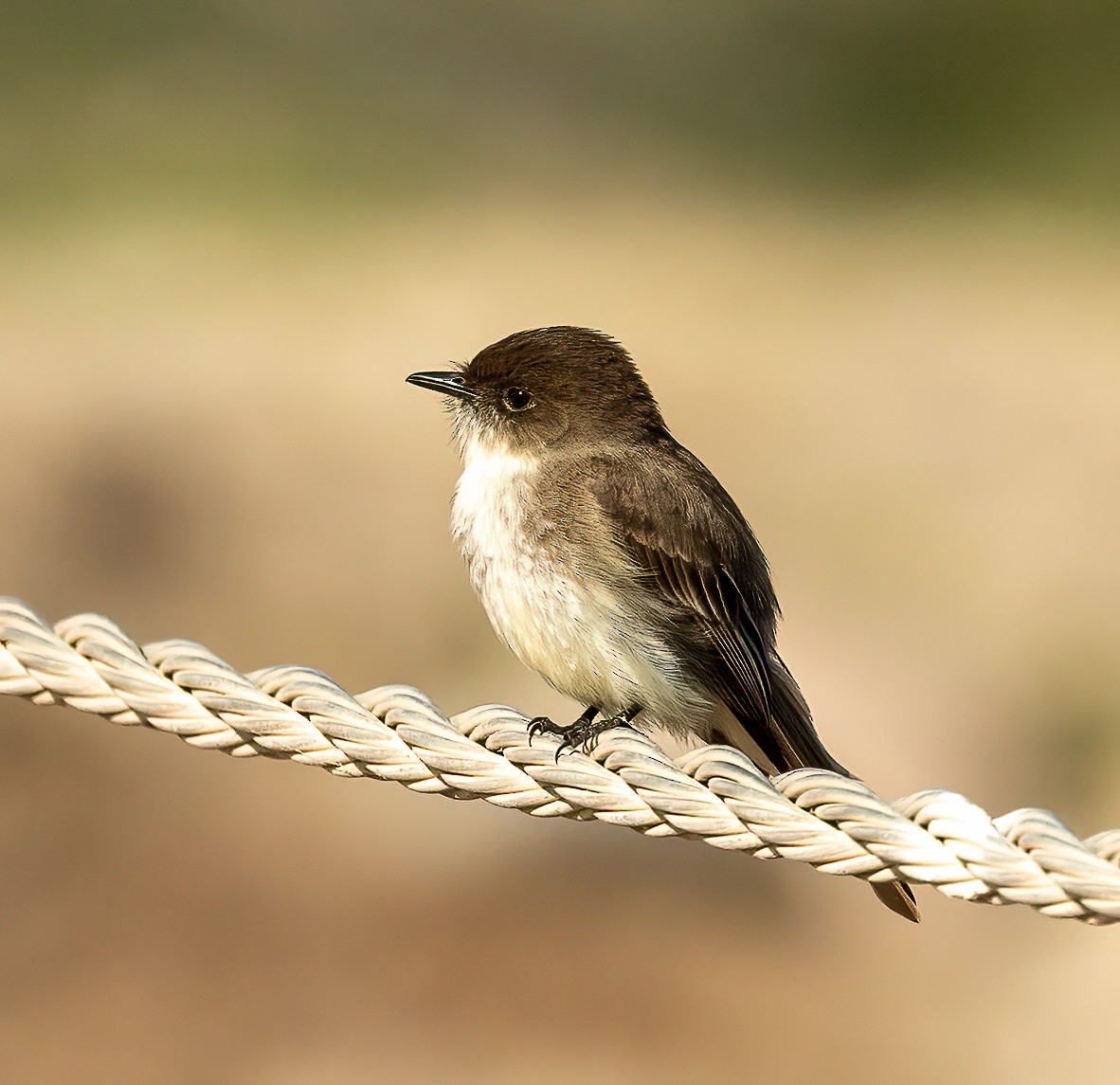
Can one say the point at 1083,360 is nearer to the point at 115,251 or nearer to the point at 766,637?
the point at 115,251

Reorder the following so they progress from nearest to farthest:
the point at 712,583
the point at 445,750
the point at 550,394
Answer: the point at 445,750
the point at 712,583
the point at 550,394

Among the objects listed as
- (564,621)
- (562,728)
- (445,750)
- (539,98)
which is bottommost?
(562,728)

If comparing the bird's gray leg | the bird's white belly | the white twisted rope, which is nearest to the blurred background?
the bird's gray leg

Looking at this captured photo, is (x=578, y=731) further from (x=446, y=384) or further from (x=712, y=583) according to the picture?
(x=446, y=384)

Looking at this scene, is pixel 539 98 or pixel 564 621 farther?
pixel 539 98

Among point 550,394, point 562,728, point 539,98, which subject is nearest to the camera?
point 562,728

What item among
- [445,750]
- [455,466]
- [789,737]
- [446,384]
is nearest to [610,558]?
[789,737]
